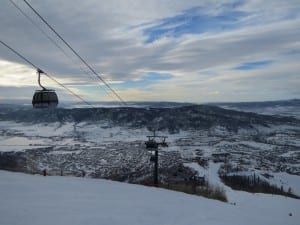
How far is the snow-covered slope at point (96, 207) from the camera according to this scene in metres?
9.93

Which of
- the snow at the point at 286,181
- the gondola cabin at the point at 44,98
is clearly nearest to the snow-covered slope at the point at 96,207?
the gondola cabin at the point at 44,98

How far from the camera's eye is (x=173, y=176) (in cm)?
8225

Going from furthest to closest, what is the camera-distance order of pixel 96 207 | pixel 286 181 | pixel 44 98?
pixel 286 181 < pixel 44 98 < pixel 96 207

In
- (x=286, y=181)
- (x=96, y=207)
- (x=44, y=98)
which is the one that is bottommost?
(x=286, y=181)

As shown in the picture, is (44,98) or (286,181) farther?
(286,181)

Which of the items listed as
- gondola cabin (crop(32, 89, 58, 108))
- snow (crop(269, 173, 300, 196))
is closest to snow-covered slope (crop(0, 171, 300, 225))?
gondola cabin (crop(32, 89, 58, 108))

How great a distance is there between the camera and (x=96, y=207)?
11.6m

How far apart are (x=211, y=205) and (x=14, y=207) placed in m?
7.92

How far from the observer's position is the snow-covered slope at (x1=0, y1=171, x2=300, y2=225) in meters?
9.93

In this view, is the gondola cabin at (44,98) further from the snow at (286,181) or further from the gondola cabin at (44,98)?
the snow at (286,181)

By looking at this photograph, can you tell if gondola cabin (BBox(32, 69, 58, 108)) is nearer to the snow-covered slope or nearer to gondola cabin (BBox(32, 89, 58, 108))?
gondola cabin (BBox(32, 89, 58, 108))

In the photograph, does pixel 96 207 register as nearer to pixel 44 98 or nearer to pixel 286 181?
pixel 44 98

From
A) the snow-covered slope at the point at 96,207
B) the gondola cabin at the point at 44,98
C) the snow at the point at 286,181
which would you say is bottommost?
the snow at the point at 286,181

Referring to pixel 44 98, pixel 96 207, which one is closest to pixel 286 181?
pixel 44 98
